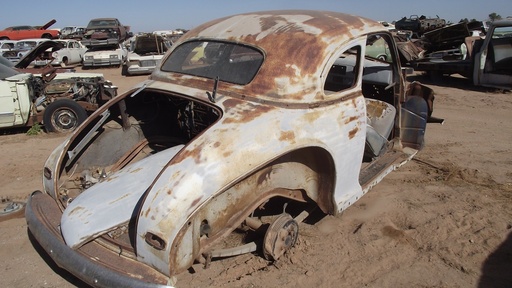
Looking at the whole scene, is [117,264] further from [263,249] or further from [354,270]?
[354,270]

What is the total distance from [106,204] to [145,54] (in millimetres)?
13265

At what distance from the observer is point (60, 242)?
2.91 m

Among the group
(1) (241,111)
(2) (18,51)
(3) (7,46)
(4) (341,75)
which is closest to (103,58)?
(2) (18,51)

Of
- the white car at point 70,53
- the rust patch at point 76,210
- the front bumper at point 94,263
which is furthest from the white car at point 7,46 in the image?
the rust patch at point 76,210

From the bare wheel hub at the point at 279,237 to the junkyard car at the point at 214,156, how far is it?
1cm

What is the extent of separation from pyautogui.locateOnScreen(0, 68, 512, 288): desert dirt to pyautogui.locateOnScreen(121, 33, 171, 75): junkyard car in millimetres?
9496

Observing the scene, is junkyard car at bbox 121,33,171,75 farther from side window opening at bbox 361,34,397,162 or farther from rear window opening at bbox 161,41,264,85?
rear window opening at bbox 161,41,264,85

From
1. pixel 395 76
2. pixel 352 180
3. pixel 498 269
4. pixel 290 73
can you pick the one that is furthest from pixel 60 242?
pixel 395 76

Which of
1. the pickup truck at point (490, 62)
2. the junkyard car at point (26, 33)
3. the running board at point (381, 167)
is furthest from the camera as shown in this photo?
the junkyard car at point (26, 33)

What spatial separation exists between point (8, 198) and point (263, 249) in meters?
3.34

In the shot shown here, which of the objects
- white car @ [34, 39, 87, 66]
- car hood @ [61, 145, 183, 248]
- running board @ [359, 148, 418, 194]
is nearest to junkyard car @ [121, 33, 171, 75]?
white car @ [34, 39, 87, 66]

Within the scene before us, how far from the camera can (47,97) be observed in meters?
7.78

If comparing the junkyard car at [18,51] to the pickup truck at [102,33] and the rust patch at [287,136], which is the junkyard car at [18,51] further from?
the rust patch at [287,136]

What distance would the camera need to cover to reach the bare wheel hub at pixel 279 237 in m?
3.24
